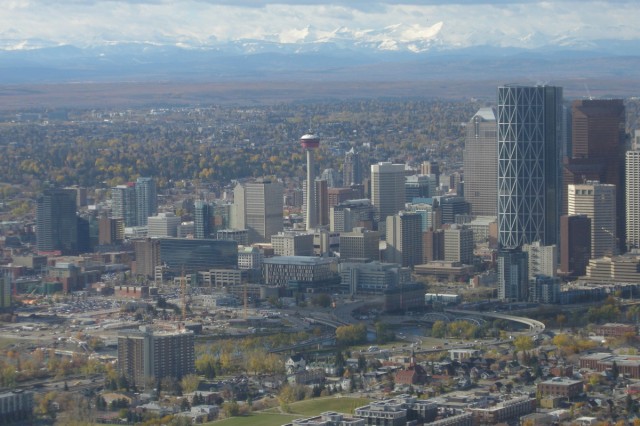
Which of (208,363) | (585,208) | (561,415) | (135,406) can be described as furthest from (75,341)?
(585,208)

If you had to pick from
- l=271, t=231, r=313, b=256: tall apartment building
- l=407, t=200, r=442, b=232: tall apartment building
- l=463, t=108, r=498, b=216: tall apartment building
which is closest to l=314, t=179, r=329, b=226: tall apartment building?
l=407, t=200, r=442, b=232: tall apartment building

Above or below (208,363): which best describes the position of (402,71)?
above

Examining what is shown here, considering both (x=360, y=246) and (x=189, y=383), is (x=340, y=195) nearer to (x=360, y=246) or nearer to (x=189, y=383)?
(x=360, y=246)

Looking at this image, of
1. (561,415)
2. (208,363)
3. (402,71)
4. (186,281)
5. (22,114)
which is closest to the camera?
(561,415)

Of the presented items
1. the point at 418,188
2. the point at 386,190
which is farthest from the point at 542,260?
the point at 418,188

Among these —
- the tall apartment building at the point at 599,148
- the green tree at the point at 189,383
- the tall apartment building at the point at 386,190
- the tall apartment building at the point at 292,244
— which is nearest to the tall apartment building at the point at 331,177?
the tall apartment building at the point at 386,190

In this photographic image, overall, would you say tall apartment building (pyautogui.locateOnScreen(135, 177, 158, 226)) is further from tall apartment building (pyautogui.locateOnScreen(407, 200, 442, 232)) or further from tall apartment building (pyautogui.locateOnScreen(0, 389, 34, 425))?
tall apartment building (pyautogui.locateOnScreen(0, 389, 34, 425))

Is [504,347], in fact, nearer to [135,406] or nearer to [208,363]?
[208,363]

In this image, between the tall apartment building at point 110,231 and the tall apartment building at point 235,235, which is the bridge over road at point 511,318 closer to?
the tall apartment building at point 235,235
